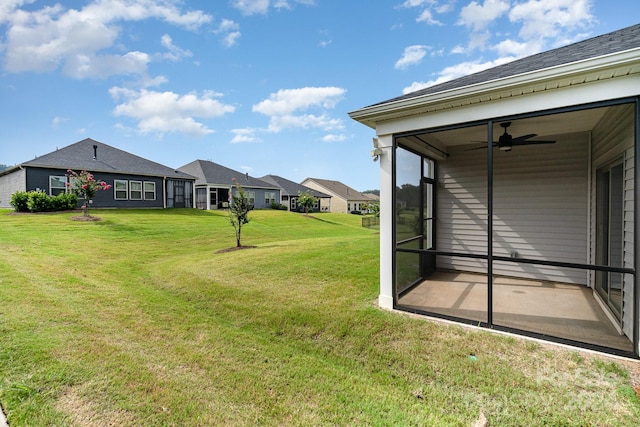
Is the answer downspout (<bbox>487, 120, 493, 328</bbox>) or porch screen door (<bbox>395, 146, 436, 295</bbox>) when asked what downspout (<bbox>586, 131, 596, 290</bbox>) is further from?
downspout (<bbox>487, 120, 493, 328</bbox>)

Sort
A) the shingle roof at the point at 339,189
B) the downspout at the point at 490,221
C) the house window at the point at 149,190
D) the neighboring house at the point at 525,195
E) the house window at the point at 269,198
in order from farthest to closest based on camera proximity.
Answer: the shingle roof at the point at 339,189
the house window at the point at 269,198
the house window at the point at 149,190
the downspout at the point at 490,221
the neighboring house at the point at 525,195

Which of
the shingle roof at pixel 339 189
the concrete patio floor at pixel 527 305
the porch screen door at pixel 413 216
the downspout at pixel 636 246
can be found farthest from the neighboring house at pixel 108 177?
the shingle roof at pixel 339 189

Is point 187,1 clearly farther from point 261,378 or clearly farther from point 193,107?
point 193,107

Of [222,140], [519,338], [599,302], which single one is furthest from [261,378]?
[222,140]

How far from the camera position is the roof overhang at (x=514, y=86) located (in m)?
2.97

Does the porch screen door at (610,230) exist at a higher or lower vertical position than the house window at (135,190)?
lower

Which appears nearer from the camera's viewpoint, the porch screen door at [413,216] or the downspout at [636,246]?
the downspout at [636,246]

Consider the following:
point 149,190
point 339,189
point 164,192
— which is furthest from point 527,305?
point 339,189

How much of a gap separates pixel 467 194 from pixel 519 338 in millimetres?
3884

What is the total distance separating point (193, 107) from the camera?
880 inches

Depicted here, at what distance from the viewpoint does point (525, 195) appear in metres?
6.23

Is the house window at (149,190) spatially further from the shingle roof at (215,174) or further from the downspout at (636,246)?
the downspout at (636,246)

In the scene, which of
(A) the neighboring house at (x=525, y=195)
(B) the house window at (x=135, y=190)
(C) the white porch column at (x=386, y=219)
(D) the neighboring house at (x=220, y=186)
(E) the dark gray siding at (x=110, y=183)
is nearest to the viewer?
(A) the neighboring house at (x=525, y=195)

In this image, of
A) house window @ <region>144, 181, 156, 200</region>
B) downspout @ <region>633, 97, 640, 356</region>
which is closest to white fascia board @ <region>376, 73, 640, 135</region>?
downspout @ <region>633, 97, 640, 356</region>
